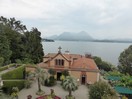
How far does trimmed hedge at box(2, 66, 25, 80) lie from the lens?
32.2 meters

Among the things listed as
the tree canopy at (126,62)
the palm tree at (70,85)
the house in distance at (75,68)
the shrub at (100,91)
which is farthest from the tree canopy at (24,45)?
the shrub at (100,91)

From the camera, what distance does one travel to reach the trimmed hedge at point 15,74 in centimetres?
3221

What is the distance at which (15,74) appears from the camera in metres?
35.2

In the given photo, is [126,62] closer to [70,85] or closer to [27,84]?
[70,85]

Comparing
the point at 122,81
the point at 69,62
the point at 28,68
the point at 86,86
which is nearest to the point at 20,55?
the point at 28,68

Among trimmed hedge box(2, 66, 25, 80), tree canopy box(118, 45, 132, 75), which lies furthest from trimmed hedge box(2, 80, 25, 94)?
tree canopy box(118, 45, 132, 75)

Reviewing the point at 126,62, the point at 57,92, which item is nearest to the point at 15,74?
the point at 57,92

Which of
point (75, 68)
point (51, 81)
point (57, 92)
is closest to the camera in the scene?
point (57, 92)

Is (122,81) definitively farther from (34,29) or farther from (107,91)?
(34,29)

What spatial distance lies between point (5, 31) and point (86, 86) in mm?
27039

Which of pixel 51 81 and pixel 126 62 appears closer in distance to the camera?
pixel 51 81

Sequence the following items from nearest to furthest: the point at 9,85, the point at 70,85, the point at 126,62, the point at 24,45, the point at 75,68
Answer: the point at 70,85 < the point at 9,85 < the point at 75,68 < the point at 126,62 < the point at 24,45

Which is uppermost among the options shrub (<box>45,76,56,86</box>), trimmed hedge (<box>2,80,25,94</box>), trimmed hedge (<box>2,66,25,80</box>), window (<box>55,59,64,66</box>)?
window (<box>55,59,64,66</box>)

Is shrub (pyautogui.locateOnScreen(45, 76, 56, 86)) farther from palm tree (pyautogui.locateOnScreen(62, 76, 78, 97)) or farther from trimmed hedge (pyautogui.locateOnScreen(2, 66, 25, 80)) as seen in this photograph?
palm tree (pyautogui.locateOnScreen(62, 76, 78, 97))
